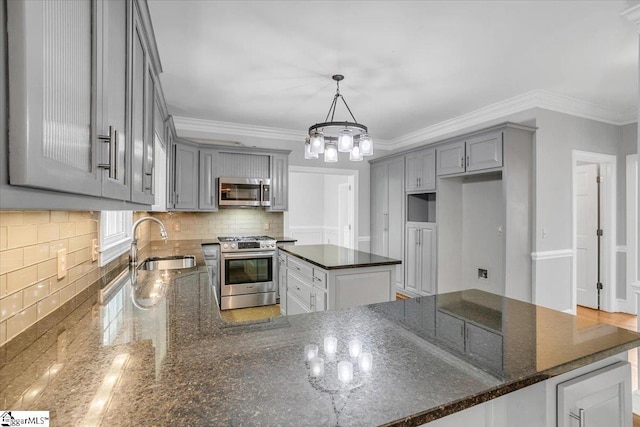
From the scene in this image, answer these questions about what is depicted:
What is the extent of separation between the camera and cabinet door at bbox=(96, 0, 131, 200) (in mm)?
826

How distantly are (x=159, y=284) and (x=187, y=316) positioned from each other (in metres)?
0.70

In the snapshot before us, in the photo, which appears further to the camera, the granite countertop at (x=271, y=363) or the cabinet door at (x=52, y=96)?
the granite countertop at (x=271, y=363)

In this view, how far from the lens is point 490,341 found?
0.98 meters

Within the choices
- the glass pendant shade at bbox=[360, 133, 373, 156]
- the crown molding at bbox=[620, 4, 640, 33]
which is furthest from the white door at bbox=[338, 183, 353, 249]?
the crown molding at bbox=[620, 4, 640, 33]

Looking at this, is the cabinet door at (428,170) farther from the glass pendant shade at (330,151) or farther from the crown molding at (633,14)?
the crown molding at (633,14)

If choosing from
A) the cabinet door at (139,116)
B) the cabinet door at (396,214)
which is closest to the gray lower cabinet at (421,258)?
the cabinet door at (396,214)

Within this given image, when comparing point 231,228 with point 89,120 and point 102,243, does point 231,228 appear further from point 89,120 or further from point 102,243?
point 89,120

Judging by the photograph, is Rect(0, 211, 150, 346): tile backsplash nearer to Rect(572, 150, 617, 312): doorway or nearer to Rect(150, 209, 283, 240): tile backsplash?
Rect(150, 209, 283, 240): tile backsplash

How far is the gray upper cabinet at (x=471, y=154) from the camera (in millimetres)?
3406

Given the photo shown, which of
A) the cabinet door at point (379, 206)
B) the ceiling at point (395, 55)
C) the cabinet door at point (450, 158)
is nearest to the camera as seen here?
the ceiling at point (395, 55)

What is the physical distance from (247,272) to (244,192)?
111cm

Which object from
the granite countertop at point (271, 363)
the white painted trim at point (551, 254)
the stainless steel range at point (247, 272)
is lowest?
the stainless steel range at point (247, 272)

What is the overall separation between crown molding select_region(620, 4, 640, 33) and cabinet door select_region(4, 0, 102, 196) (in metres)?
2.90

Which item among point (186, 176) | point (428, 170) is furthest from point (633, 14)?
point (186, 176)
